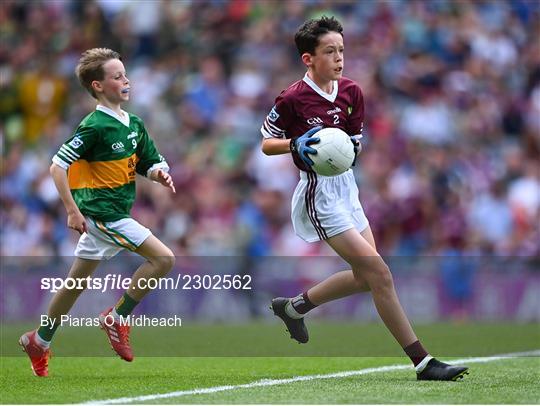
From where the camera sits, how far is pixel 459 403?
629 cm

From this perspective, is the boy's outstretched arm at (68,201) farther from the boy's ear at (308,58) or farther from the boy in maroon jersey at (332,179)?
the boy's ear at (308,58)

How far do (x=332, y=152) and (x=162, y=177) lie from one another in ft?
4.65

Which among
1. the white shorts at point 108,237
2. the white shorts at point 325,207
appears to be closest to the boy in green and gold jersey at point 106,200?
the white shorts at point 108,237

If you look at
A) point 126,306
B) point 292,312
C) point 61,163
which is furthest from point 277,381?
point 61,163

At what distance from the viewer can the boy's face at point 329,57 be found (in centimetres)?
767

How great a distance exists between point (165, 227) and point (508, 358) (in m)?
7.67

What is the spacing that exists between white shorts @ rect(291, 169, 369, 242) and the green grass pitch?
37.8 inches

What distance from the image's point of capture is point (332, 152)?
24.1 ft

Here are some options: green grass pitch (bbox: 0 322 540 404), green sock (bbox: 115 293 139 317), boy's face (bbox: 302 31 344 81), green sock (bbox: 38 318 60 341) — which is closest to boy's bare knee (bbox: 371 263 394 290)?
green grass pitch (bbox: 0 322 540 404)

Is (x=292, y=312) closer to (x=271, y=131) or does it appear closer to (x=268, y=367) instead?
(x=268, y=367)

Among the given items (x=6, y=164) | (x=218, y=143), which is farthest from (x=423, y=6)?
(x=6, y=164)

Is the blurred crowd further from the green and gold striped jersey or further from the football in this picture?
the football

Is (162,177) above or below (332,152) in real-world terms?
above

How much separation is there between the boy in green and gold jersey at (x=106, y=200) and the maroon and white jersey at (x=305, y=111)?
88 cm
